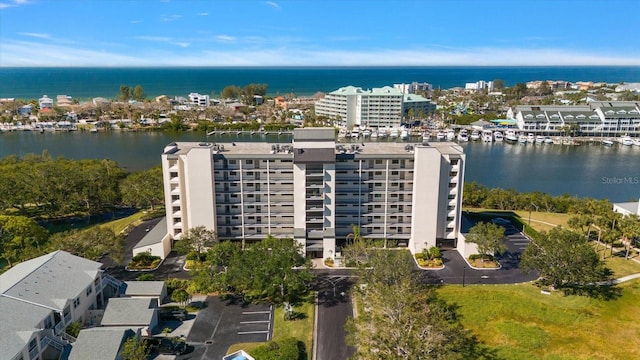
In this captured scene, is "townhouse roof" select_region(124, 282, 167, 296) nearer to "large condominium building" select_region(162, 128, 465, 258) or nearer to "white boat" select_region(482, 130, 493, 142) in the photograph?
"large condominium building" select_region(162, 128, 465, 258)

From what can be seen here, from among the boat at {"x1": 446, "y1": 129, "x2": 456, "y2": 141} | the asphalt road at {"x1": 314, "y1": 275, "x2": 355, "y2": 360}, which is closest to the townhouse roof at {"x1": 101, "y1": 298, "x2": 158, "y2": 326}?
the asphalt road at {"x1": 314, "y1": 275, "x2": 355, "y2": 360}

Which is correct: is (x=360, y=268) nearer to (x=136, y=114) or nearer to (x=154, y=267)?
(x=154, y=267)

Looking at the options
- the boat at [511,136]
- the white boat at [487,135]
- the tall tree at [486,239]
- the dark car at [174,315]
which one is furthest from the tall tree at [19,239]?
the boat at [511,136]

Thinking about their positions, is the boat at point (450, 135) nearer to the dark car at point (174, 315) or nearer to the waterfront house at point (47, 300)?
the dark car at point (174, 315)

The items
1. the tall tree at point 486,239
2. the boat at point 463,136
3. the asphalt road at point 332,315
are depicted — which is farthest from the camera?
the boat at point 463,136

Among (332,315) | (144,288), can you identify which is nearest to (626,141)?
(332,315)

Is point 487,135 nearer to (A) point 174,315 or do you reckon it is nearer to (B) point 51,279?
(A) point 174,315

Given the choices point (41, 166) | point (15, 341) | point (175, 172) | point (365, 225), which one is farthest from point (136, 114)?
point (15, 341)
